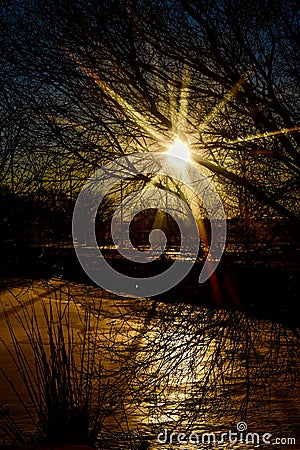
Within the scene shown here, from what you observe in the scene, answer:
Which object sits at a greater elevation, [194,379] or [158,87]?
[158,87]

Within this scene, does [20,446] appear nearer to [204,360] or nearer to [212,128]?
[204,360]

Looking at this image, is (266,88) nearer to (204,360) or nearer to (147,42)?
(147,42)

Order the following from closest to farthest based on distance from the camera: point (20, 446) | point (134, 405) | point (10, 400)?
point (20, 446), point (134, 405), point (10, 400)

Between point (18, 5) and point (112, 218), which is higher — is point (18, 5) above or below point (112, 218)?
above

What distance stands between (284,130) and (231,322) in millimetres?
1132

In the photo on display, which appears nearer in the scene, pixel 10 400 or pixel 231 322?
pixel 231 322

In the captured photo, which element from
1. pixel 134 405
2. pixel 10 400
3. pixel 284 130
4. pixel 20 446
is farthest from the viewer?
pixel 10 400

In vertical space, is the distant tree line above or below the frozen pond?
above

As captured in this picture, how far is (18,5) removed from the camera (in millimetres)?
4902

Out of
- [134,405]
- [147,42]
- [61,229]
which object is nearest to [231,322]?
[134,405]

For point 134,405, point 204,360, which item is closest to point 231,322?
point 204,360

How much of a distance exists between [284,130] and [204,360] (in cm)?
144

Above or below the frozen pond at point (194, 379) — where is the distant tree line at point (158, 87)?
above

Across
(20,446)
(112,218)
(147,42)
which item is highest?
(147,42)
